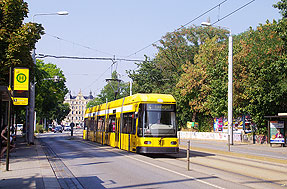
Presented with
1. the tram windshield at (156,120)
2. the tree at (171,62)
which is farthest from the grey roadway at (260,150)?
the tree at (171,62)

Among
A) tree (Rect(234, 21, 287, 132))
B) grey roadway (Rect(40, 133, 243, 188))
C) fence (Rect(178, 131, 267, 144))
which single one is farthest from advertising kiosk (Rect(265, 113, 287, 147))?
grey roadway (Rect(40, 133, 243, 188))

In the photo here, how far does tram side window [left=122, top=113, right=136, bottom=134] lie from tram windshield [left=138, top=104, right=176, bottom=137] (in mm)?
1009

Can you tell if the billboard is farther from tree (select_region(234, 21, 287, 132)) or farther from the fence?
the fence

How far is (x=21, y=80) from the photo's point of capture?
531 inches

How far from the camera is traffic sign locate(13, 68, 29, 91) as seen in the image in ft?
43.9

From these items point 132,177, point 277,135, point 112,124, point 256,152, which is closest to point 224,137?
point 277,135

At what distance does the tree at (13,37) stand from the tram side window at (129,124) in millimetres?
6162

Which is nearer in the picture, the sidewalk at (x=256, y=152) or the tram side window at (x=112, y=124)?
the sidewalk at (x=256, y=152)

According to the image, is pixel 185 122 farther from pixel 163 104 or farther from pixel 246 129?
pixel 163 104

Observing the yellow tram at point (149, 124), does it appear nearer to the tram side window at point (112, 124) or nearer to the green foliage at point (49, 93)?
the tram side window at point (112, 124)

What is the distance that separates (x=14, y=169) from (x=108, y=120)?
602 inches

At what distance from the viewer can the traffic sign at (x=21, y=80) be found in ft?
43.9

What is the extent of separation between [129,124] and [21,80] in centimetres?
971

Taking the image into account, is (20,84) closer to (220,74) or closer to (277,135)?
(277,135)
